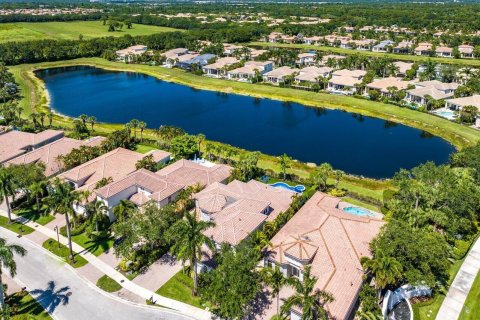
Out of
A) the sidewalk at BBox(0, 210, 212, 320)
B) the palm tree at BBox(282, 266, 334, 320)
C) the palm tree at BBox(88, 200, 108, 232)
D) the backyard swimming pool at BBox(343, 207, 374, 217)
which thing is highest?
the palm tree at BBox(282, 266, 334, 320)

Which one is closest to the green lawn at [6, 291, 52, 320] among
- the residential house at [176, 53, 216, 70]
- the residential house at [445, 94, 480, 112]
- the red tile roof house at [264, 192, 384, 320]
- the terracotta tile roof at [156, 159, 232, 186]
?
the red tile roof house at [264, 192, 384, 320]

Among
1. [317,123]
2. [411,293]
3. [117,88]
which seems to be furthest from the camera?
[117,88]

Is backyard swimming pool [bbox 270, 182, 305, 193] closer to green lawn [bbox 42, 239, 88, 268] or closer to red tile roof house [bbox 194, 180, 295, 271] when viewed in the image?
red tile roof house [bbox 194, 180, 295, 271]

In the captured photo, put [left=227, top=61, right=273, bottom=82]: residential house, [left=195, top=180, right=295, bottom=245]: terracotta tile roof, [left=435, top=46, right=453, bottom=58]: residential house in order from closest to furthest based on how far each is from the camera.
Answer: [left=195, top=180, right=295, bottom=245]: terracotta tile roof, [left=227, top=61, right=273, bottom=82]: residential house, [left=435, top=46, right=453, bottom=58]: residential house

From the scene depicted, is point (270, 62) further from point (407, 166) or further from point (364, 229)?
point (364, 229)

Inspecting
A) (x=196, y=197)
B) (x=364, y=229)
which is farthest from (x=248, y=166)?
(x=364, y=229)

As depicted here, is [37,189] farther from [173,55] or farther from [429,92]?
[173,55]

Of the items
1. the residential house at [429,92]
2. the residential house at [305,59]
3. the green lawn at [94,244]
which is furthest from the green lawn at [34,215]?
the residential house at [305,59]
